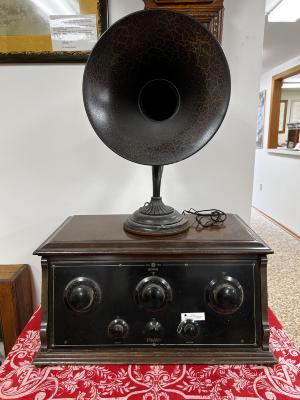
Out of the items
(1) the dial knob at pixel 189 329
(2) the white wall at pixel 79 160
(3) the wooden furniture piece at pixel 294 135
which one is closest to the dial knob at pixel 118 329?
(1) the dial knob at pixel 189 329

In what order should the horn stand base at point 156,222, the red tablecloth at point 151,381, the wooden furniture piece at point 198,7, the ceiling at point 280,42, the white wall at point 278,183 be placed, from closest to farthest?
1. the red tablecloth at point 151,381
2. the horn stand base at point 156,222
3. the wooden furniture piece at point 198,7
4. the ceiling at point 280,42
5. the white wall at point 278,183

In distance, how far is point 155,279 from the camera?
650 millimetres

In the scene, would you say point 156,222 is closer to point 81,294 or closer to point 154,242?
point 154,242

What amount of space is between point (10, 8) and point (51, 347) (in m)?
1.01

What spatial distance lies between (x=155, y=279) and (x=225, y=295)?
0.52ft

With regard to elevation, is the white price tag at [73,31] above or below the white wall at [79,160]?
above

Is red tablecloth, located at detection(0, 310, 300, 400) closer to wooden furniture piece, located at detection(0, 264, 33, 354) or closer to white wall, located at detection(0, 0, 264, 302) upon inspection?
wooden furniture piece, located at detection(0, 264, 33, 354)

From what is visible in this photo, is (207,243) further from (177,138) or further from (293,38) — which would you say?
(293,38)

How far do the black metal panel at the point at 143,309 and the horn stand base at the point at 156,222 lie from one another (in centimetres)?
9

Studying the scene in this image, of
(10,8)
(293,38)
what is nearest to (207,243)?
(10,8)

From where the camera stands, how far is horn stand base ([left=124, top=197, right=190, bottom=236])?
2.32ft

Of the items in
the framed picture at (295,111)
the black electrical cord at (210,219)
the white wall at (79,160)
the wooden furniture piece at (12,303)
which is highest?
the framed picture at (295,111)

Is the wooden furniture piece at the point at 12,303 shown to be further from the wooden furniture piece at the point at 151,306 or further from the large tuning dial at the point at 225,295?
the large tuning dial at the point at 225,295

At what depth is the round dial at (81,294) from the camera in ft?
2.09
